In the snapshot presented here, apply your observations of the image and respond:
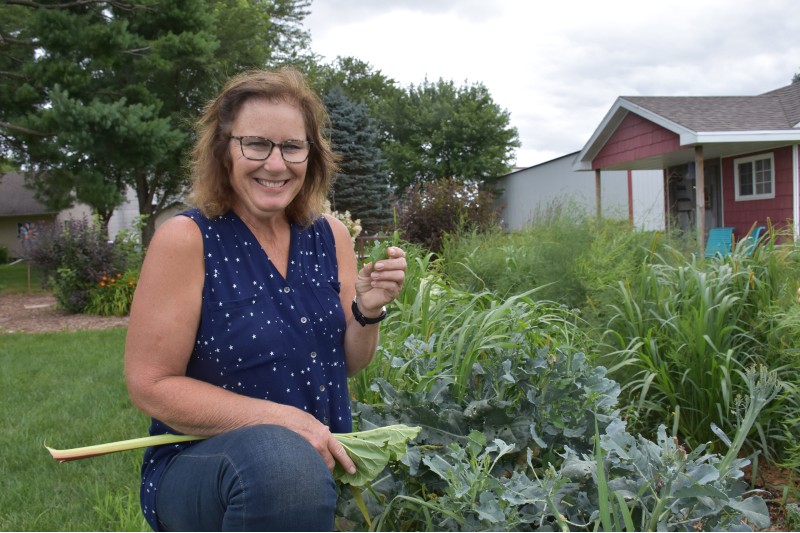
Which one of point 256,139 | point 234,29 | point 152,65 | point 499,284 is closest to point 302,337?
point 256,139

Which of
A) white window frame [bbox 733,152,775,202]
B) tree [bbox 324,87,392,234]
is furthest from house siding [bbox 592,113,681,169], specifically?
tree [bbox 324,87,392,234]

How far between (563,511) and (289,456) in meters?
0.83

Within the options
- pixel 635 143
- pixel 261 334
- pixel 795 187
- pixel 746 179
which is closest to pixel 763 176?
pixel 746 179

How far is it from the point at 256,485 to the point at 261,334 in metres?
0.43

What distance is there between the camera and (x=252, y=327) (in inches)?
65.7

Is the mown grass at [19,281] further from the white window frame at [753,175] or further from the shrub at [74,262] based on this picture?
the white window frame at [753,175]

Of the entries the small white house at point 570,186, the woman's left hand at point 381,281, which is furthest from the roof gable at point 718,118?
the woman's left hand at point 381,281

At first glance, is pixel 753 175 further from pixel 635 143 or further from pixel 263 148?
pixel 263 148

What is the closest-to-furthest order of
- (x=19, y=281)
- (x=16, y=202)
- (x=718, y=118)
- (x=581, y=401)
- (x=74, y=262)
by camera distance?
(x=581, y=401), (x=74, y=262), (x=718, y=118), (x=19, y=281), (x=16, y=202)

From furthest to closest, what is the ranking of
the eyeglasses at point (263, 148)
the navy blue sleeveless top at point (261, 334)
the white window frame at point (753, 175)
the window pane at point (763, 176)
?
the window pane at point (763, 176) → the white window frame at point (753, 175) → the eyeglasses at point (263, 148) → the navy blue sleeveless top at point (261, 334)

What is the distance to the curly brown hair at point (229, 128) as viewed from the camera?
1844 millimetres

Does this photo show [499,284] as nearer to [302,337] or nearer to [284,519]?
[302,337]

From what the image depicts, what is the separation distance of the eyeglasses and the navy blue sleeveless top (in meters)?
0.19

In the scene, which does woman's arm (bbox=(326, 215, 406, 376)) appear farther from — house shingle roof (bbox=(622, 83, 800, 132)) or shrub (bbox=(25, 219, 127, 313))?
house shingle roof (bbox=(622, 83, 800, 132))
